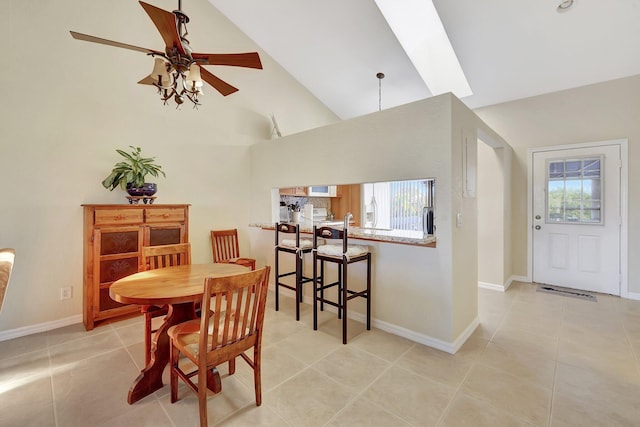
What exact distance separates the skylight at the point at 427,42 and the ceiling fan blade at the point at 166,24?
2.56 m

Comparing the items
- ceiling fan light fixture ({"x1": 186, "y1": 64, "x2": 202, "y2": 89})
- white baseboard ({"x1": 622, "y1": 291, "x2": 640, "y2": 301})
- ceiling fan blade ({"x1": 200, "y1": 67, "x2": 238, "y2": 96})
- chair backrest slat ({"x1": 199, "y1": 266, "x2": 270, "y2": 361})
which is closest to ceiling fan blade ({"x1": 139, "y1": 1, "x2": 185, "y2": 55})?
ceiling fan light fixture ({"x1": 186, "y1": 64, "x2": 202, "y2": 89})

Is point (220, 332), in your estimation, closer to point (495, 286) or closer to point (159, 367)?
point (159, 367)

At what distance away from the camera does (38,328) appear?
2.78 metres

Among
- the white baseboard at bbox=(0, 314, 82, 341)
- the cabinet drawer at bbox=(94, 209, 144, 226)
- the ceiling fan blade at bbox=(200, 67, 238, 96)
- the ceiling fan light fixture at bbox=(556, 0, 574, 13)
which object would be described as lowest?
the white baseboard at bbox=(0, 314, 82, 341)

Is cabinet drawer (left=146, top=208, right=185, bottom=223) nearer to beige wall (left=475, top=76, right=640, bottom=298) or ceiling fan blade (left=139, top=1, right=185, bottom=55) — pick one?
ceiling fan blade (left=139, top=1, right=185, bottom=55)

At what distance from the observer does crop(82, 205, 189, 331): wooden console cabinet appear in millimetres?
2783

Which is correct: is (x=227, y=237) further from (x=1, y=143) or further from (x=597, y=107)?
(x=597, y=107)

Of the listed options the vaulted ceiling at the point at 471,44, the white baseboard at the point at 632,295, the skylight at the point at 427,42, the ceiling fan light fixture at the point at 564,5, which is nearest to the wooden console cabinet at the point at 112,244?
the vaulted ceiling at the point at 471,44

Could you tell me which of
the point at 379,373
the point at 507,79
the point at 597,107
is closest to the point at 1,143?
the point at 379,373

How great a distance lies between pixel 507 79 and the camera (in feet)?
12.8

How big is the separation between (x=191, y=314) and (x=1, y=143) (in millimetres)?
2485

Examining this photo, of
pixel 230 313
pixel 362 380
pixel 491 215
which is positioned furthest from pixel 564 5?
pixel 230 313

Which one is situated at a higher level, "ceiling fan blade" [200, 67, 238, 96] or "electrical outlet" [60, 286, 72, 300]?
"ceiling fan blade" [200, 67, 238, 96]

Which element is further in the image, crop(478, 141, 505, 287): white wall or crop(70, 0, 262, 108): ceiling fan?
crop(478, 141, 505, 287): white wall
